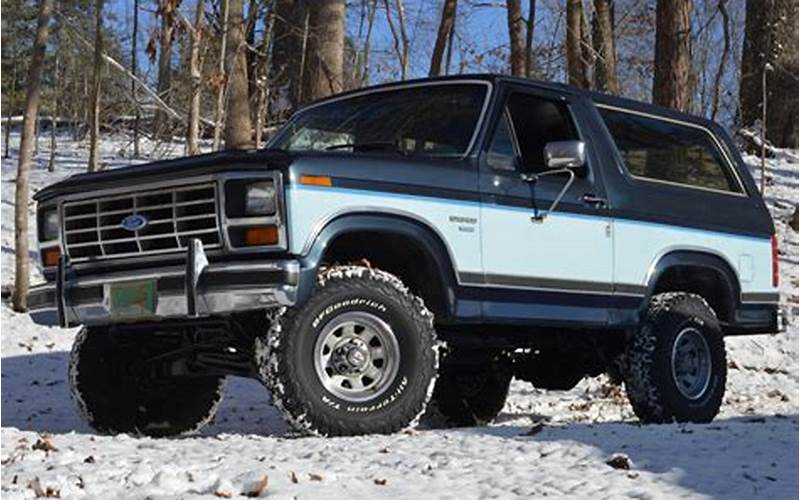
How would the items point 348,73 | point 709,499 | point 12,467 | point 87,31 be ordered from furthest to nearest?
point 348,73 → point 87,31 → point 12,467 → point 709,499

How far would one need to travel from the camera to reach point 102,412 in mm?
6438

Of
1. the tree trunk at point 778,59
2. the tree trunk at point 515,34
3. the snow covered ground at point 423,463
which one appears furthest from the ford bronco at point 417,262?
the tree trunk at point 778,59

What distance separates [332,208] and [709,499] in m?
2.19

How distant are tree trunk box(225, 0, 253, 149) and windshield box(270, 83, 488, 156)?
6909 mm

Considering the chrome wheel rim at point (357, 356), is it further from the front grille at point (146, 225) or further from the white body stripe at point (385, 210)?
the front grille at point (146, 225)

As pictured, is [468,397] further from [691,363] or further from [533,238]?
[533,238]

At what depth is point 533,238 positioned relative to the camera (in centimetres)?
633

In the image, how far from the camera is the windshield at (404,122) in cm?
632

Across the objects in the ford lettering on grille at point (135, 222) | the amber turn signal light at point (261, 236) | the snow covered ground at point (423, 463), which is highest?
the ford lettering on grille at point (135, 222)

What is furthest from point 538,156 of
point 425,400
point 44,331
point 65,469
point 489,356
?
point 44,331

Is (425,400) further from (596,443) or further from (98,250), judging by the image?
(98,250)

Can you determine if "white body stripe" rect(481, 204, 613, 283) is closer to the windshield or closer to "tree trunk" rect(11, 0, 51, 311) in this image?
the windshield

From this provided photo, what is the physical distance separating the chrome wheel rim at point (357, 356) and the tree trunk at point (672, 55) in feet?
43.2

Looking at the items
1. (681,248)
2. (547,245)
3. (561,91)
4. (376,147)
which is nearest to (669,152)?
(681,248)
